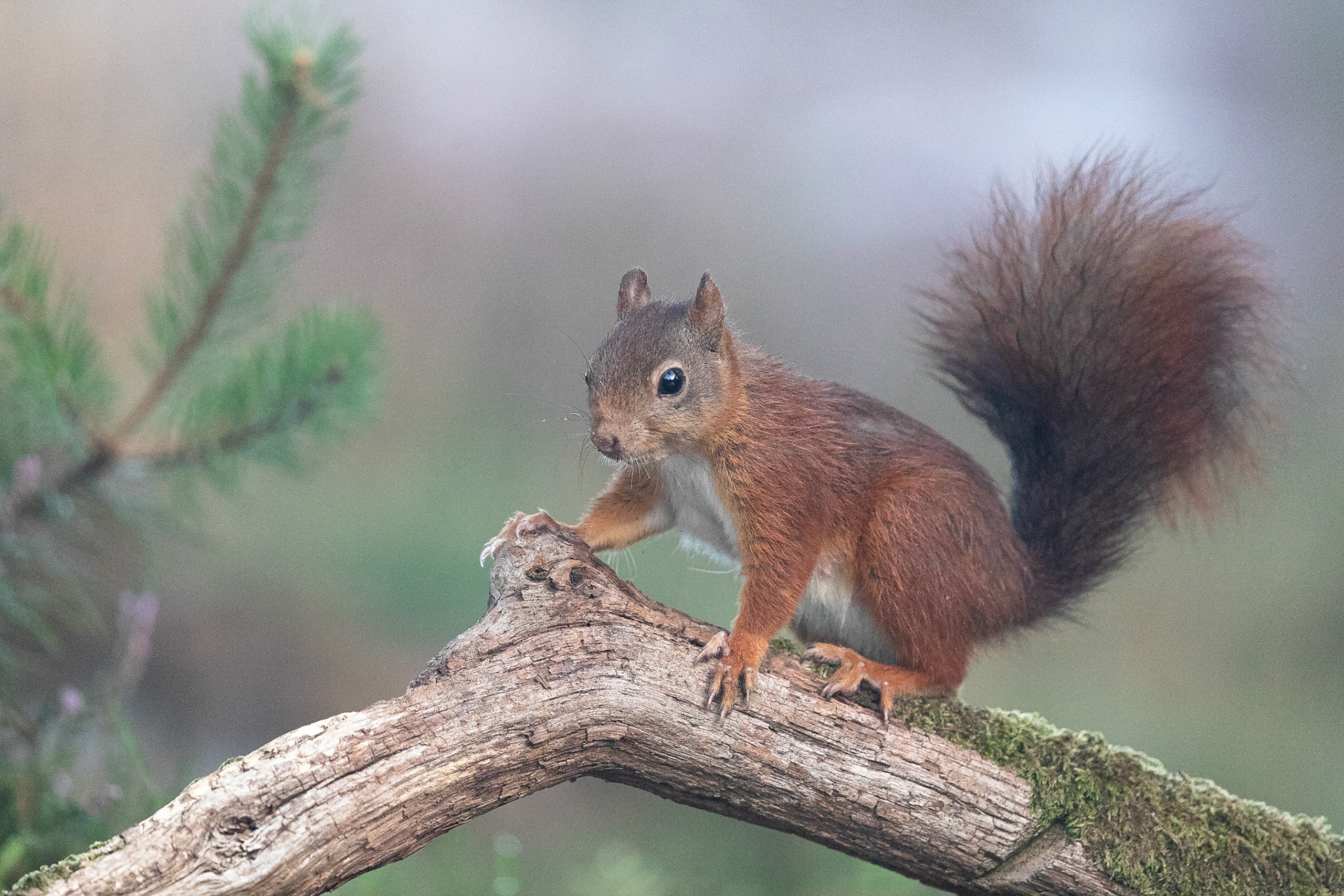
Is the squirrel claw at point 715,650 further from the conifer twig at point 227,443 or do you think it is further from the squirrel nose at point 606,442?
the conifer twig at point 227,443

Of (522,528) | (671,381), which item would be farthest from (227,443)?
(671,381)

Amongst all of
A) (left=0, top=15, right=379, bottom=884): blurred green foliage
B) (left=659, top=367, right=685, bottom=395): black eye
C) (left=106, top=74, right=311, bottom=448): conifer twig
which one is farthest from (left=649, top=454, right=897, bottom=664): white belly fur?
(left=106, top=74, right=311, bottom=448): conifer twig

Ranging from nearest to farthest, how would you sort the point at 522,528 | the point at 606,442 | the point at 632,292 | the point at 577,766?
the point at 577,766 < the point at 606,442 < the point at 522,528 < the point at 632,292

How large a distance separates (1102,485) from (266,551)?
6.17ft

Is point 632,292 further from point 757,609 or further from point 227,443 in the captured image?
point 227,443

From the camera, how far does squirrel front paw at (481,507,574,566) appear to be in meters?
1.40

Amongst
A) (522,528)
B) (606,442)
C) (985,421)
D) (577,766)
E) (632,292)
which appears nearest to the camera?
(577,766)

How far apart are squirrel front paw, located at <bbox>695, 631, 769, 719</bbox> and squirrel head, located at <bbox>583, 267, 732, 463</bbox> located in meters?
0.28

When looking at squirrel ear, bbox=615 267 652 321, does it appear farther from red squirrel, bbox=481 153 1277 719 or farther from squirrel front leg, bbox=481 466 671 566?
squirrel front leg, bbox=481 466 671 566

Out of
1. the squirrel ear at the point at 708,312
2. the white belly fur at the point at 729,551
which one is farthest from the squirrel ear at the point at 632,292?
the white belly fur at the point at 729,551

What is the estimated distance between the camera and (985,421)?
1638 mm

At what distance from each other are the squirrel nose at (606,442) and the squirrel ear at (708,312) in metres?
0.21

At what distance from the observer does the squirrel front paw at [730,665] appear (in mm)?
1219

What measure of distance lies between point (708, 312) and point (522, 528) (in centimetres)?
42
